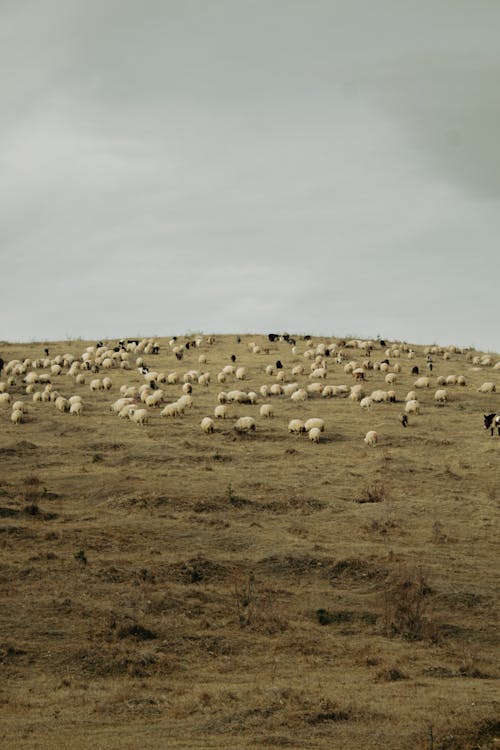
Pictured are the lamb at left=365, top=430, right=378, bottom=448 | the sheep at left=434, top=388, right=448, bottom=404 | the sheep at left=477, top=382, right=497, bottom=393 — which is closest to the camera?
the lamb at left=365, top=430, right=378, bottom=448

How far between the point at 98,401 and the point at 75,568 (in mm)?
21986

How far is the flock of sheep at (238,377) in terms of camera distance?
1524 inches

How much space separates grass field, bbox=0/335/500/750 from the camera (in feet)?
44.0

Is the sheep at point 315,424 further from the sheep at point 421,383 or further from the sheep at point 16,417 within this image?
the sheep at point 16,417

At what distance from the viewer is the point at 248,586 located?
20.1m

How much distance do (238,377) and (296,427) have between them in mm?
12679

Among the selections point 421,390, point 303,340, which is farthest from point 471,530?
point 303,340

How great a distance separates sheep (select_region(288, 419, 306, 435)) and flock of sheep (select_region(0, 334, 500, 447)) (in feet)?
0.14

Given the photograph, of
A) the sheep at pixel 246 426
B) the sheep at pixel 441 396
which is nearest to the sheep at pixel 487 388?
the sheep at pixel 441 396

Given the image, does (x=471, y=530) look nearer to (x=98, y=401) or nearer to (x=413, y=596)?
(x=413, y=596)

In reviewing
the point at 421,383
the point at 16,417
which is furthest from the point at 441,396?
the point at 16,417

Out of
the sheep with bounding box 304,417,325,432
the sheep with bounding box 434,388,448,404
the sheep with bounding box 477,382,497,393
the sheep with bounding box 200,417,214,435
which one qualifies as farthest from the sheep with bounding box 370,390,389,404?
the sheep with bounding box 200,417,214,435

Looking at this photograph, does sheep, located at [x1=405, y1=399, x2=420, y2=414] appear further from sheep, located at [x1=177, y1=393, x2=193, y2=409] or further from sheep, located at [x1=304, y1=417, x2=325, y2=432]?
sheep, located at [x1=177, y1=393, x2=193, y2=409]

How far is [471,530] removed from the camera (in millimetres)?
24375
